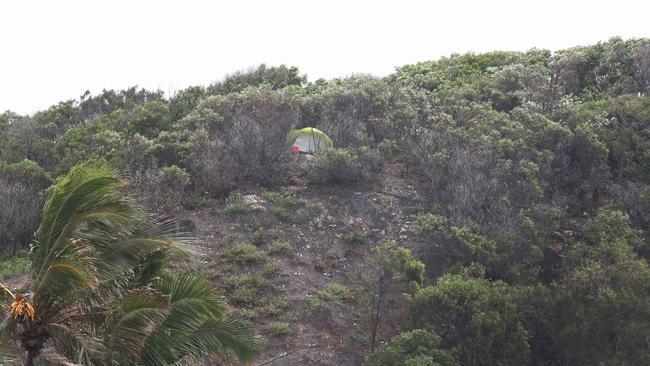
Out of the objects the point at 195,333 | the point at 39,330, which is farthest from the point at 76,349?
the point at 195,333

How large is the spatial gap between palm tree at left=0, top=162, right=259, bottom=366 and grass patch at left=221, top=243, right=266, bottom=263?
250 inches

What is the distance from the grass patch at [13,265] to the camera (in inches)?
563

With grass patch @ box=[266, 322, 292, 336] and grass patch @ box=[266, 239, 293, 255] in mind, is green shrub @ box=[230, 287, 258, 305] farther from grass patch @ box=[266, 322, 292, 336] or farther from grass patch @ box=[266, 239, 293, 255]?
grass patch @ box=[266, 239, 293, 255]

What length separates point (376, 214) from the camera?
54.3 feet

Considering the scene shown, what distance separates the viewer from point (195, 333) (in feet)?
26.7

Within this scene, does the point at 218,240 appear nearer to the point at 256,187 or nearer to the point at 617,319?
the point at 256,187

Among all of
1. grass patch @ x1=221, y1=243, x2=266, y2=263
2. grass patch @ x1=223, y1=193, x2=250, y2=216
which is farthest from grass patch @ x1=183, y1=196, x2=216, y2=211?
grass patch @ x1=221, y1=243, x2=266, y2=263

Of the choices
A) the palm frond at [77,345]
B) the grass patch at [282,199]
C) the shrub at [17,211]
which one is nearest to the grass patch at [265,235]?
the grass patch at [282,199]

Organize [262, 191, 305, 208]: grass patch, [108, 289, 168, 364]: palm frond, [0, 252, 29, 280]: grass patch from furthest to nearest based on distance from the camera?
[262, 191, 305, 208]: grass patch < [0, 252, 29, 280]: grass patch < [108, 289, 168, 364]: palm frond

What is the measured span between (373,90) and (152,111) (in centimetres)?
569

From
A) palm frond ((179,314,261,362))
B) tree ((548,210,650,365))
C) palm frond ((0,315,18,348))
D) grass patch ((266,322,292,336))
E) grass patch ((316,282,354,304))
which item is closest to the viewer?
palm frond ((0,315,18,348))

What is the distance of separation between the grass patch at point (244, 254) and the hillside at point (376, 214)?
2.0 inches

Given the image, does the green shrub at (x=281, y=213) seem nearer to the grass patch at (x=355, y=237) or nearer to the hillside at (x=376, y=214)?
the hillside at (x=376, y=214)

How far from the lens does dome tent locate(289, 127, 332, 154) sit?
742 inches
